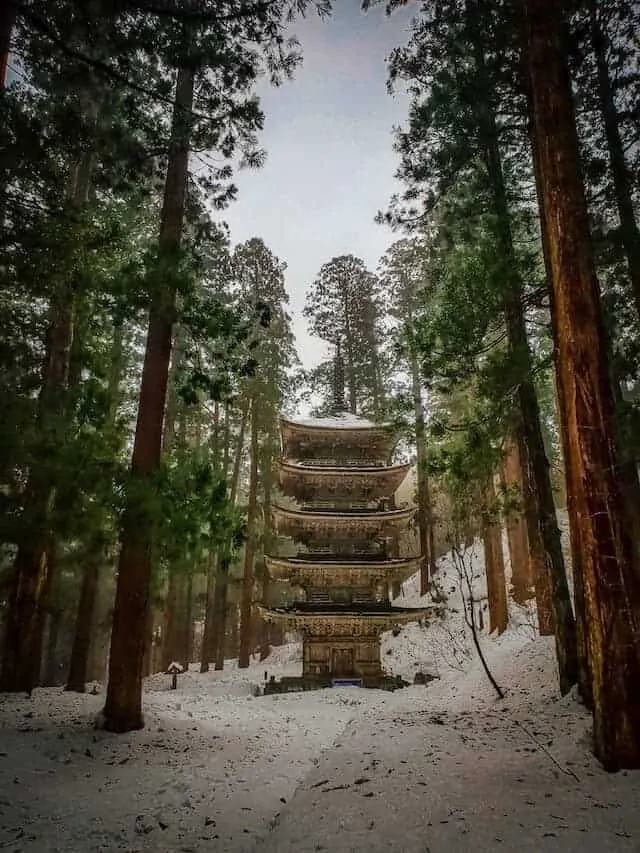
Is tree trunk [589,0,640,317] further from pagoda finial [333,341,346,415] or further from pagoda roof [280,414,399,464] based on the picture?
pagoda finial [333,341,346,415]

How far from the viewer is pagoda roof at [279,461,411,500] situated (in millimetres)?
18844

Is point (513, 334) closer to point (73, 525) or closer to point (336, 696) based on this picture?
point (73, 525)

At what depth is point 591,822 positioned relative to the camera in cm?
348

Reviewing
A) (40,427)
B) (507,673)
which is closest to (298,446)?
(507,673)

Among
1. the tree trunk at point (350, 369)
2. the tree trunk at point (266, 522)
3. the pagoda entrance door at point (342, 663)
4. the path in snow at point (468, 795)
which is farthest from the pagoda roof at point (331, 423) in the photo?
the path in snow at point (468, 795)

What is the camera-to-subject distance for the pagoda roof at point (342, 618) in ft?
55.4

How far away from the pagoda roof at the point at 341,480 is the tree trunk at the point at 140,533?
1110cm

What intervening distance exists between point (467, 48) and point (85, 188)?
338 inches

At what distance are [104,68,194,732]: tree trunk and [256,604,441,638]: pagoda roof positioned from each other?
398 inches

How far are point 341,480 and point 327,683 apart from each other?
24.0 ft

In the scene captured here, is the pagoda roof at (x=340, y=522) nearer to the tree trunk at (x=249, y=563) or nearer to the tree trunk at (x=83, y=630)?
the tree trunk at (x=249, y=563)

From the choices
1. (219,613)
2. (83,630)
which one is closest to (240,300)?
(83,630)

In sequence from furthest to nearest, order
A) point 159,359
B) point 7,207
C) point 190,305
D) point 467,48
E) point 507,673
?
point 507,673, point 467,48, point 159,359, point 190,305, point 7,207

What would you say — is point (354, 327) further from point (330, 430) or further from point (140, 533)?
point (140, 533)
